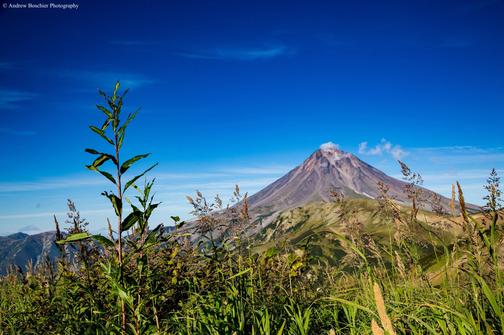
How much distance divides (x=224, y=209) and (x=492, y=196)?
352 centimetres

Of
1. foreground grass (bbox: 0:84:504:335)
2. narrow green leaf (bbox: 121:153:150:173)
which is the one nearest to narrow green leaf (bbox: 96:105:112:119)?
foreground grass (bbox: 0:84:504:335)

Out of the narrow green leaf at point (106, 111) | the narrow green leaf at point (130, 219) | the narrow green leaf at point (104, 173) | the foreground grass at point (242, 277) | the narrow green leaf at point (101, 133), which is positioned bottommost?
the foreground grass at point (242, 277)

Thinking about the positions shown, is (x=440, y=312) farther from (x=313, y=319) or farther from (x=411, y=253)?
(x=313, y=319)

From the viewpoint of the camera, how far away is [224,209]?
5812 millimetres

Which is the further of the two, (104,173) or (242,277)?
(242,277)

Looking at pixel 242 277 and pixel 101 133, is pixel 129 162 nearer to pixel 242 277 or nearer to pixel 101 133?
pixel 101 133

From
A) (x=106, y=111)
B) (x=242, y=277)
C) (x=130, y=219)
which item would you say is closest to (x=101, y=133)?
(x=106, y=111)

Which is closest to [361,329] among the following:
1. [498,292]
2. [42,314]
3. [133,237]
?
[498,292]

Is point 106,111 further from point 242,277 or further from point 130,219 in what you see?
point 242,277

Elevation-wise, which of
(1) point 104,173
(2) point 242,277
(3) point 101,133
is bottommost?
(2) point 242,277

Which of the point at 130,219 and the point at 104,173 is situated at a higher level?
the point at 104,173

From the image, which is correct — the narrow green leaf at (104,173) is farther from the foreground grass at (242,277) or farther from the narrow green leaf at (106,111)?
the narrow green leaf at (106,111)

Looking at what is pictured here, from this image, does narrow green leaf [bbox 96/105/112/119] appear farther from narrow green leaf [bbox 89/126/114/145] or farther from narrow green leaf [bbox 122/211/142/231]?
narrow green leaf [bbox 122/211/142/231]

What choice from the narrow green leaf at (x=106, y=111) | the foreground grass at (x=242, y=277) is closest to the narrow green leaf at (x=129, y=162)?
the foreground grass at (x=242, y=277)
